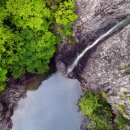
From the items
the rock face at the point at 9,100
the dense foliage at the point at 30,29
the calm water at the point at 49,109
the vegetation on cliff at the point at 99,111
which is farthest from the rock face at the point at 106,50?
the rock face at the point at 9,100

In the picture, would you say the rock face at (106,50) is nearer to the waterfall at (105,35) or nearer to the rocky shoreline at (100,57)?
the rocky shoreline at (100,57)

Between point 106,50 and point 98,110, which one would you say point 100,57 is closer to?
point 106,50

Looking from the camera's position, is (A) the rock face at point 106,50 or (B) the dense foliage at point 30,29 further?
(B) the dense foliage at point 30,29

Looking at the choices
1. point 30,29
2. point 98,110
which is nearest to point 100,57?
point 98,110

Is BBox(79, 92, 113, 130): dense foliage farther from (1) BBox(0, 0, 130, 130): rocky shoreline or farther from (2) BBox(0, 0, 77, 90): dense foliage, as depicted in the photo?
(2) BBox(0, 0, 77, 90): dense foliage

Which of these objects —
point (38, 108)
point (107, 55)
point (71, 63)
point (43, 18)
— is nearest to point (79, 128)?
point (38, 108)

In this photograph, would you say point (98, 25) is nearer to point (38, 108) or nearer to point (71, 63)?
point (71, 63)
